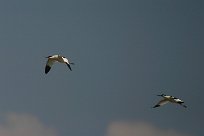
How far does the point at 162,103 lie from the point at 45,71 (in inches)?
1182

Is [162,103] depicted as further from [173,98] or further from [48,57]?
[48,57]

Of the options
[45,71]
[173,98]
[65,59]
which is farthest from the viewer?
[173,98]

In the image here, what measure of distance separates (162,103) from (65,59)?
102ft

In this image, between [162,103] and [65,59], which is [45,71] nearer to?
[65,59]

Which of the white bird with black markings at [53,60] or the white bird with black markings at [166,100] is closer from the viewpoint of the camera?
the white bird with black markings at [53,60]

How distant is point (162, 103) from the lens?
431 ft

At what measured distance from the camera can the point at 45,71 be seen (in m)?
118

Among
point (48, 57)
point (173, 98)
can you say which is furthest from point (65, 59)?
point (173, 98)

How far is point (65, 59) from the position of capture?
11056 centimetres

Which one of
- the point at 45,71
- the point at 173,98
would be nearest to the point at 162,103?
the point at 173,98

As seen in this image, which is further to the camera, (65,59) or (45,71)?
(45,71)

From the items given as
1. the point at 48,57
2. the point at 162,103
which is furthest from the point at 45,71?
the point at 162,103

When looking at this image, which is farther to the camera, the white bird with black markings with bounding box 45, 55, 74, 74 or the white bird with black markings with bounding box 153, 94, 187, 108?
the white bird with black markings with bounding box 153, 94, 187, 108

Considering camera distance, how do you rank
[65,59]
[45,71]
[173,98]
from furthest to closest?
[173,98] < [45,71] < [65,59]
